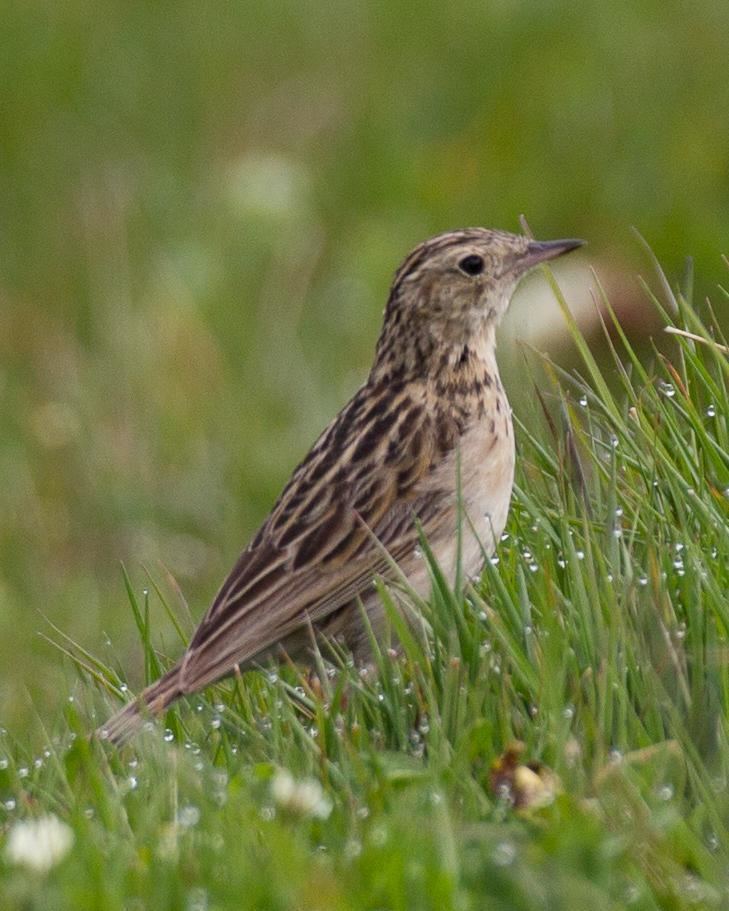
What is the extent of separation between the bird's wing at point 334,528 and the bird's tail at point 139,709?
7.2 inches

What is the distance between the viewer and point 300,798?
4625 millimetres

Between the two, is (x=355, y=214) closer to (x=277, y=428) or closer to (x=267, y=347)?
(x=267, y=347)

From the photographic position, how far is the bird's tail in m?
5.50

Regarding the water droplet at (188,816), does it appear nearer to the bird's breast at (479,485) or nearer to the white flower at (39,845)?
the white flower at (39,845)

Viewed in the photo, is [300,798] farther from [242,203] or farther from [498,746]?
[242,203]

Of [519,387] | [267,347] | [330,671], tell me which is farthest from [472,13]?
[330,671]

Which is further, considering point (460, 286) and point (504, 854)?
point (460, 286)

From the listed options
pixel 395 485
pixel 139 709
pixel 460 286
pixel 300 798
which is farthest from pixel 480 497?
pixel 300 798

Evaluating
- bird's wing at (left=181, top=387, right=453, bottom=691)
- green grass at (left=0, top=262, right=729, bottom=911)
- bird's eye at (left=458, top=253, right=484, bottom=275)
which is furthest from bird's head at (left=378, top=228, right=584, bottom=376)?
green grass at (left=0, top=262, right=729, bottom=911)

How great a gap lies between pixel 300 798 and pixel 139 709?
0.87m

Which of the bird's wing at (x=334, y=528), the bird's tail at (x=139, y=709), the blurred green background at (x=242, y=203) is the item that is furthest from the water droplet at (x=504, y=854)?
the blurred green background at (x=242, y=203)

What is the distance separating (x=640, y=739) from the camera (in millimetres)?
4891

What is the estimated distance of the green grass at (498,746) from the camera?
428 cm

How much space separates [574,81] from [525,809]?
1121cm
